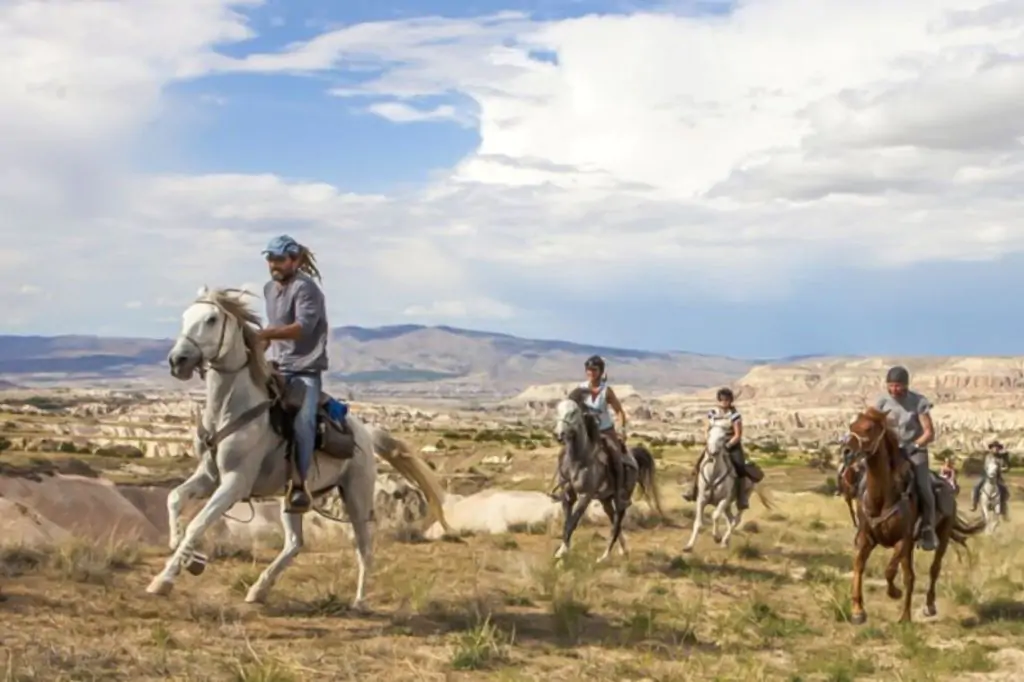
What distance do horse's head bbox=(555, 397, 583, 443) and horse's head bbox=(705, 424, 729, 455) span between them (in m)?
4.19

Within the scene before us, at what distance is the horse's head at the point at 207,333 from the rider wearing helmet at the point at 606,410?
671cm

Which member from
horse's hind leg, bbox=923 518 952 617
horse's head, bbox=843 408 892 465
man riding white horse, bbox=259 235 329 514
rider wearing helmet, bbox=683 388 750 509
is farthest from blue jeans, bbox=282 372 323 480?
rider wearing helmet, bbox=683 388 750 509

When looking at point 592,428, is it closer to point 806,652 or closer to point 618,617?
point 618,617

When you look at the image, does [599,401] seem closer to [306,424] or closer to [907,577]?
[907,577]

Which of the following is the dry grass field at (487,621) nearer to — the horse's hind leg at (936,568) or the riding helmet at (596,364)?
the horse's hind leg at (936,568)

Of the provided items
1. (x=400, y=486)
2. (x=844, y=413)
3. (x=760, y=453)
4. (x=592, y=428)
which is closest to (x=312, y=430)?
(x=592, y=428)

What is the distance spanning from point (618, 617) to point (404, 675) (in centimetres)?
385

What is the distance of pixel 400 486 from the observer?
1011 inches

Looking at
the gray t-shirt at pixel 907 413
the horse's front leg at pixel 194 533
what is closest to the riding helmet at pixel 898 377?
the gray t-shirt at pixel 907 413

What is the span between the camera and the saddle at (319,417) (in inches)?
394

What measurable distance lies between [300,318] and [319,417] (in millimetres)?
987

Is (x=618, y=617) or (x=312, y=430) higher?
(x=312, y=430)

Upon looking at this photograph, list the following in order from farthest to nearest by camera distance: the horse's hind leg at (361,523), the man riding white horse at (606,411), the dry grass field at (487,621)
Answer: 1. the man riding white horse at (606,411)
2. the horse's hind leg at (361,523)
3. the dry grass field at (487,621)

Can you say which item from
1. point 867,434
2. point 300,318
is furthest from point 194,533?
point 867,434
